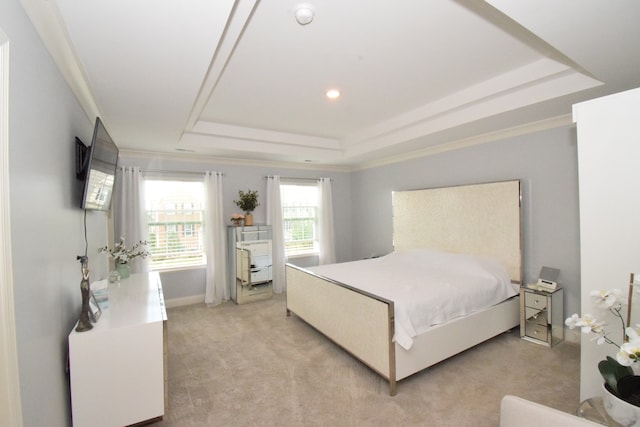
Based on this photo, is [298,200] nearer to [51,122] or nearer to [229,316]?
[229,316]

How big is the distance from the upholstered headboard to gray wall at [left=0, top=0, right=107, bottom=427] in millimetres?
3877

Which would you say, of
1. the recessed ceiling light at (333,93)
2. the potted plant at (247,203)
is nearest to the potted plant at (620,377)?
the recessed ceiling light at (333,93)

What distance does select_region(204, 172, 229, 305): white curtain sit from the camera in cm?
441

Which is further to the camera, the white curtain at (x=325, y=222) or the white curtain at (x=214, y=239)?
the white curtain at (x=325, y=222)

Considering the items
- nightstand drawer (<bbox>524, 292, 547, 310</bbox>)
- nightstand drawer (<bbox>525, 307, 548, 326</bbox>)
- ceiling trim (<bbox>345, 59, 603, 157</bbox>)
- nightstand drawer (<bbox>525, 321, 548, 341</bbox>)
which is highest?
ceiling trim (<bbox>345, 59, 603, 157</bbox>)

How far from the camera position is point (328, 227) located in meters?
5.52

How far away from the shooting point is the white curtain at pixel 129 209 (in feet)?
13.0

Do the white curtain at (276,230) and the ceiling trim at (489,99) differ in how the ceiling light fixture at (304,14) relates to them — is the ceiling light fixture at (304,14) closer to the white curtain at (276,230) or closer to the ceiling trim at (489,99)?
the ceiling trim at (489,99)

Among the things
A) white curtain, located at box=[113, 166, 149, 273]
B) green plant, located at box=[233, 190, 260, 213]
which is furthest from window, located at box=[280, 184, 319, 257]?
white curtain, located at box=[113, 166, 149, 273]

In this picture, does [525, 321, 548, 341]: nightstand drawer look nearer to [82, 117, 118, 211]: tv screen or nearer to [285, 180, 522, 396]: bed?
[285, 180, 522, 396]: bed

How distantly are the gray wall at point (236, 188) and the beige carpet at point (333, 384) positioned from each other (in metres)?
1.27

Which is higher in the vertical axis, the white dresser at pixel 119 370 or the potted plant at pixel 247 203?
the potted plant at pixel 247 203

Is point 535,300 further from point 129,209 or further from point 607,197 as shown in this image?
point 129,209

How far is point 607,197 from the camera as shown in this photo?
1.46 meters
